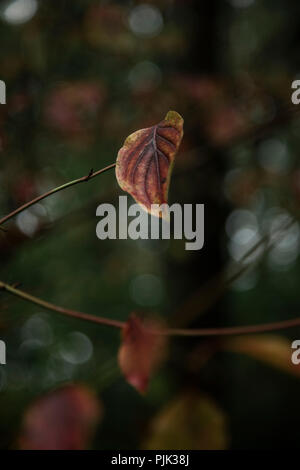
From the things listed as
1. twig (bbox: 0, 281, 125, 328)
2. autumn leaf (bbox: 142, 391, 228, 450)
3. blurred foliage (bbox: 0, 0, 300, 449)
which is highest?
blurred foliage (bbox: 0, 0, 300, 449)

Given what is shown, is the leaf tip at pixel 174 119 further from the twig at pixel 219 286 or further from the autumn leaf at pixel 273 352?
the autumn leaf at pixel 273 352

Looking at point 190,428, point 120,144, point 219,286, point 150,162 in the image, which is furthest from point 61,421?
point 120,144

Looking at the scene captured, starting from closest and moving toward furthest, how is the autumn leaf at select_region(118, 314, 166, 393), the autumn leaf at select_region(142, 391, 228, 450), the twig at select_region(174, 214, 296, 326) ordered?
the autumn leaf at select_region(118, 314, 166, 393), the twig at select_region(174, 214, 296, 326), the autumn leaf at select_region(142, 391, 228, 450)

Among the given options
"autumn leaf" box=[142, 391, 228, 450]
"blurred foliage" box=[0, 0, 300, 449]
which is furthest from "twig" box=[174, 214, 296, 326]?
"autumn leaf" box=[142, 391, 228, 450]

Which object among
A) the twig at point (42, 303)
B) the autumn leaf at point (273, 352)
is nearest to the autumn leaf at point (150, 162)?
the twig at point (42, 303)

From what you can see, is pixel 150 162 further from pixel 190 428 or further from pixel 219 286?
pixel 190 428

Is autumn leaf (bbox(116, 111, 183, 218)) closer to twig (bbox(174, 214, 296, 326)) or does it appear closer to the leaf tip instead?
the leaf tip
